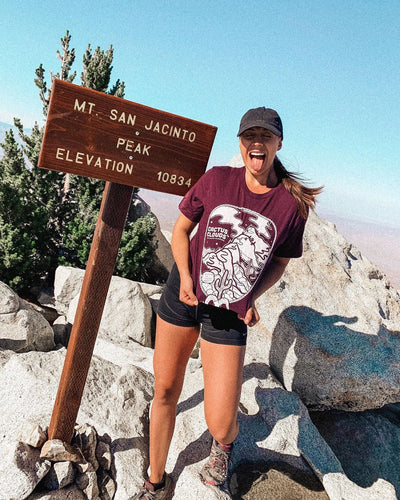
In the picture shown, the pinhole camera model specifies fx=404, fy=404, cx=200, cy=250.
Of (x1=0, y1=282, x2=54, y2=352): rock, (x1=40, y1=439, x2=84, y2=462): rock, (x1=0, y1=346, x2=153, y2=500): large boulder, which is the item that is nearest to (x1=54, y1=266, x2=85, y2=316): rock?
(x1=0, y1=282, x2=54, y2=352): rock

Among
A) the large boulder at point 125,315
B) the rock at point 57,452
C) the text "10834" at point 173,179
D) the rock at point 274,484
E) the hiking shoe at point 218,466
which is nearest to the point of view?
the text "10834" at point 173,179

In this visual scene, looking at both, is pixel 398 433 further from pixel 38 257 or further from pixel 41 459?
pixel 38 257

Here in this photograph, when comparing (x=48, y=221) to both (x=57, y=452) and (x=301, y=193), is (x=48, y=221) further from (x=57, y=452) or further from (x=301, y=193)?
(x=301, y=193)

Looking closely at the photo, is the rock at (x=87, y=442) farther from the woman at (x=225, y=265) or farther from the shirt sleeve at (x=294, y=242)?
the shirt sleeve at (x=294, y=242)

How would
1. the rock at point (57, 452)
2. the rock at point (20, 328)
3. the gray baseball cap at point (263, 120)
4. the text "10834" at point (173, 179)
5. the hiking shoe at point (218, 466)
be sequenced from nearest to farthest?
the gray baseball cap at point (263, 120) → the text "10834" at point (173, 179) → the rock at point (57, 452) → the hiking shoe at point (218, 466) → the rock at point (20, 328)

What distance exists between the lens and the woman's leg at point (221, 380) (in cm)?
306

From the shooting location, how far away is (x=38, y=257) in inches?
316

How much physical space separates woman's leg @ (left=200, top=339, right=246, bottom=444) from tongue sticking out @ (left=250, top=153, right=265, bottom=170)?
53.0 inches

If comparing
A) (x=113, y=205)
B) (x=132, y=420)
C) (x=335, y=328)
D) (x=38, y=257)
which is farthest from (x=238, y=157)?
(x=38, y=257)

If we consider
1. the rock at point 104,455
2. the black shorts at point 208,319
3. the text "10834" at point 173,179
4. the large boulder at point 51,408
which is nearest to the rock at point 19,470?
the large boulder at point 51,408

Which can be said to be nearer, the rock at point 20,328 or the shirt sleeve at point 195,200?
the shirt sleeve at point 195,200

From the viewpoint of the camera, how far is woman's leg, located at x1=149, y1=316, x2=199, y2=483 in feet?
10.5

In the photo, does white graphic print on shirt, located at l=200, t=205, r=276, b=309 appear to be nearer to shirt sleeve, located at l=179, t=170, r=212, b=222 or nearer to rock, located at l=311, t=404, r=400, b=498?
shirt sleeve, located at l=179, t=170, r=212, b=222

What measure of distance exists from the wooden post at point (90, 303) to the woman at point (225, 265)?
1.70 ft
